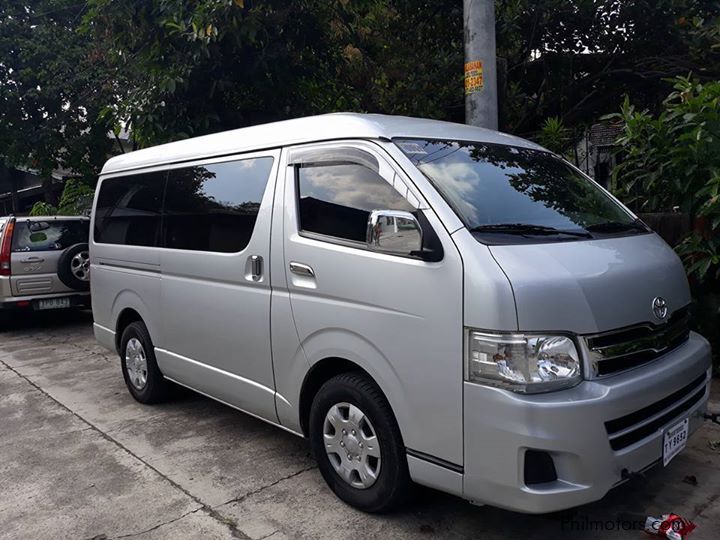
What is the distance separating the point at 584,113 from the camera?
357 inches

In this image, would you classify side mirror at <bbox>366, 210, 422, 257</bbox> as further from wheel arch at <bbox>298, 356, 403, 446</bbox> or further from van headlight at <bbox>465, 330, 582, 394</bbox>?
wheel arch at <bbox>298, 356, 403, 446</bbox>

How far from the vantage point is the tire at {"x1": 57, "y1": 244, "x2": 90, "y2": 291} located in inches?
337

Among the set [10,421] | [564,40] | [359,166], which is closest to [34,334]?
[10,421]

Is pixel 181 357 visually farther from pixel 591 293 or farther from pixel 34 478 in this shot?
pixel 591 293

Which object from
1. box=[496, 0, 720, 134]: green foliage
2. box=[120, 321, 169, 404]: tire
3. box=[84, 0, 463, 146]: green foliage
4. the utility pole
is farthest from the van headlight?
box=[496, 0, 720, 134]: green foliage

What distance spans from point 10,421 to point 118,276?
1.46 metres

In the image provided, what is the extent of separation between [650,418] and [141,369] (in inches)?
158

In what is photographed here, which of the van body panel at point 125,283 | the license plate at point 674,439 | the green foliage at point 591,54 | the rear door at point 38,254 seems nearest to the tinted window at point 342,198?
the license plate at point 674,439

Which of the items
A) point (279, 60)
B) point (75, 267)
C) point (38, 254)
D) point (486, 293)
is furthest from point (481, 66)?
point (38, 254)

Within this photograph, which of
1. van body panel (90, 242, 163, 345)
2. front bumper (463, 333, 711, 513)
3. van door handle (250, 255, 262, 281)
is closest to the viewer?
front bumper (463, 333, 711, 513)

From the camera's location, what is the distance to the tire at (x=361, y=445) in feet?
9.98

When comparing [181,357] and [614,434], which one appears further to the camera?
[181,357]

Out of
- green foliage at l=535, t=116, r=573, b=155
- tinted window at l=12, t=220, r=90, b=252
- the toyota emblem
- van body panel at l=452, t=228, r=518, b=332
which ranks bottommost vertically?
Answer: the toyota emblem

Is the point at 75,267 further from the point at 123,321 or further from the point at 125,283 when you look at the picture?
the point at 125,283
